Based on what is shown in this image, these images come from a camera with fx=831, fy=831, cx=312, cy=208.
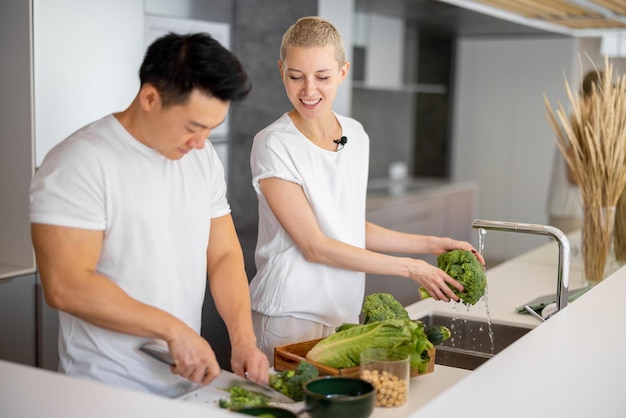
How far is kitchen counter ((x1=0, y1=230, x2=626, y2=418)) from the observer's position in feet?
4.16

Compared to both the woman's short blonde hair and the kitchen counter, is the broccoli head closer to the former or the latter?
the kitchen counter

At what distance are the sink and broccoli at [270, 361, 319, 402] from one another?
67 centimetres

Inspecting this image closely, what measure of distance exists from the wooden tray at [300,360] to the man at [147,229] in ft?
0.40

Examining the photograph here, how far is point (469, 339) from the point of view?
95.0 inches

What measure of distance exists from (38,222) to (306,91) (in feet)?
2.59

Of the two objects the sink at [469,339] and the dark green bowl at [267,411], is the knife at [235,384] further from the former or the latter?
the sink at [469,339]

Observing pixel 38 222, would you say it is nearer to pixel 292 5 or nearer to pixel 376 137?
pixel 292 5

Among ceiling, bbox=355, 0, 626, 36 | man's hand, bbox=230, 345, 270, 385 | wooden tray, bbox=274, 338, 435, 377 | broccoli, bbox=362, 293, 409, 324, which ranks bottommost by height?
wooden tray, bbox=274, 338, 435, 377

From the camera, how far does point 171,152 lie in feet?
5.12

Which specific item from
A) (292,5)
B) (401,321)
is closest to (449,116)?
(292,5)

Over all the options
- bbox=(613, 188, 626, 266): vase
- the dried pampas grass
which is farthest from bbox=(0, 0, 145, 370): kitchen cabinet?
bbox=(613, 188, 626, 266): vase

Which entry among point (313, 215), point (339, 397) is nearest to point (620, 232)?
point (313, 215)

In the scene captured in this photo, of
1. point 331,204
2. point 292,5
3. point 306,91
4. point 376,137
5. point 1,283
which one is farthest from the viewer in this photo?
point 376,137

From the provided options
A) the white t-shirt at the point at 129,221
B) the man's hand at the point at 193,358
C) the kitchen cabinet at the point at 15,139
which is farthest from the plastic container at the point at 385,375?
the kitchen cabinet at the point at 15,139
